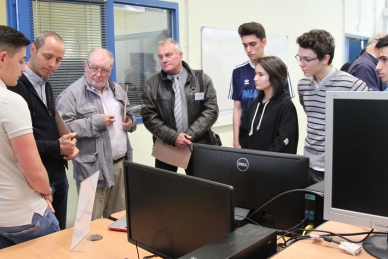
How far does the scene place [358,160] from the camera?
1131 millimetres

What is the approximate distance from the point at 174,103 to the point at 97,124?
64cm

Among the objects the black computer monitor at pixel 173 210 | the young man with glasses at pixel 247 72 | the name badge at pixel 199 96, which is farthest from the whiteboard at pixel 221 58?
the black computer monitor at pixel 173 210

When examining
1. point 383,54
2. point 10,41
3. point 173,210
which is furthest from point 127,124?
point 383,54

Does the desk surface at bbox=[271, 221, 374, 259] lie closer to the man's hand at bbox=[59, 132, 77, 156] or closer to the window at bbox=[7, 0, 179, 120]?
the man's hand at bbox=[59, 132, 77, 156]

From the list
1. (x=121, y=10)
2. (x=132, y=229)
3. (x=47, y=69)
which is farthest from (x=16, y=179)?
(x=121, y=10)

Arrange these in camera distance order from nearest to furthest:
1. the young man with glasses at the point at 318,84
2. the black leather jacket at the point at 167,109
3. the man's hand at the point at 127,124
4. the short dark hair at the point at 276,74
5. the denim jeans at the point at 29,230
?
the denim jeans at the point at 29,230 → the young man with glasses at the point at 318,84 → the short dark hair at the point at 276,74 → the man's hand at the point at 127,124 → the black leather jacket at the point at 167,109

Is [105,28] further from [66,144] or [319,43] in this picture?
[319,43]

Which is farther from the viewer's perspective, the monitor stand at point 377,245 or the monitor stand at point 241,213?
the monitor stand at point 241,213

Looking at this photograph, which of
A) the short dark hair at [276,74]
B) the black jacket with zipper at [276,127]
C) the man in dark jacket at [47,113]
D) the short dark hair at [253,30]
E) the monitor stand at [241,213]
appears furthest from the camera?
the short dark hair at [253,30]

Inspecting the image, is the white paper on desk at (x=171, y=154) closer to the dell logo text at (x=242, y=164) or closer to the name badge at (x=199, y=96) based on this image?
the name badge at (x=199, y=96)

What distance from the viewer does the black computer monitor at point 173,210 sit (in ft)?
3.57

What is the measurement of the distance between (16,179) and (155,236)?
0.70 meters

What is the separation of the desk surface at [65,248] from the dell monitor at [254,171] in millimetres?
432

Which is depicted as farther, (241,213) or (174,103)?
(174,103)
